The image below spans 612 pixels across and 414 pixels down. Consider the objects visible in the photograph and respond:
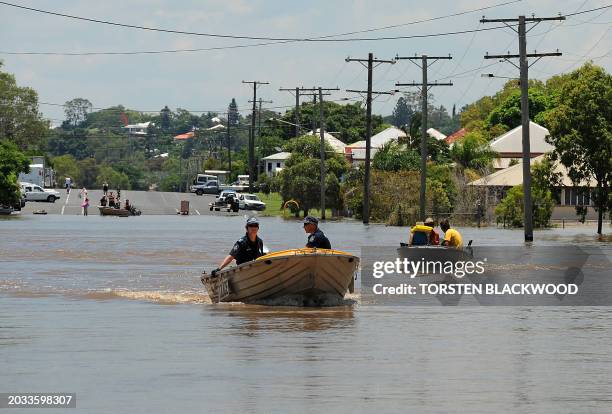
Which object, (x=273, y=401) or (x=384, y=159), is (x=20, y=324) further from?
(x=384, y=159)

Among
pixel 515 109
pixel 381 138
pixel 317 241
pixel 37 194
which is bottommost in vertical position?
pixel 317 241

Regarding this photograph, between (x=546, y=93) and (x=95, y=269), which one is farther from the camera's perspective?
(x=546, y=93)

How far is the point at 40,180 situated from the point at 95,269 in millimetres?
106250

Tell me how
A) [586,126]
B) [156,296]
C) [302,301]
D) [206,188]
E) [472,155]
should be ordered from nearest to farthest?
1. [302,301]
2. [156,296]
3. [586,126]
4. [472,155]
5. [206,188]

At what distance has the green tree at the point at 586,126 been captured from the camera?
236ft

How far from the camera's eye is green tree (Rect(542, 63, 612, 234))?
7181 centimetres

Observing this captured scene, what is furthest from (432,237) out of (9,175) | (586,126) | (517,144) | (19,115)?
(19,115)

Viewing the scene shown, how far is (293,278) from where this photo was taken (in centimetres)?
2766

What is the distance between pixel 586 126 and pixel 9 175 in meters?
44.6

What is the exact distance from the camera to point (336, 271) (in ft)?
91.4

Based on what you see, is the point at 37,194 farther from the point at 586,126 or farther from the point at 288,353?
the point at 288,353

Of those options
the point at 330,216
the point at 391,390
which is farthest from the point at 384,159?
the point at 391,390

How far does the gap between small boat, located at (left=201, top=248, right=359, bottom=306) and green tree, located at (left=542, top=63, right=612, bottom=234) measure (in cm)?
4530

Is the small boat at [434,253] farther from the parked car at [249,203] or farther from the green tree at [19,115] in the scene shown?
the green tree at [19,115]
